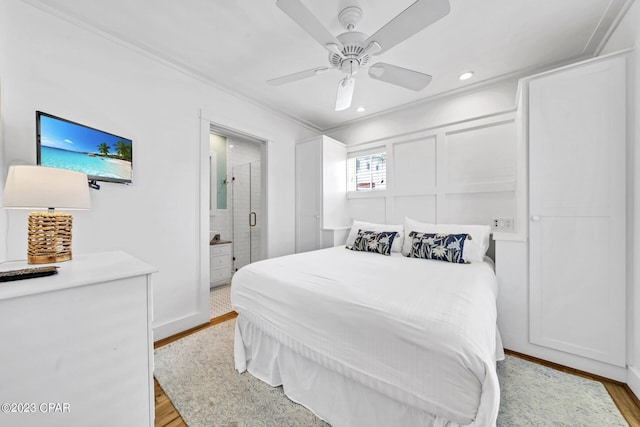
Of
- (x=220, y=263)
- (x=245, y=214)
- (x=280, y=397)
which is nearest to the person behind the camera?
(x=280, y=397)

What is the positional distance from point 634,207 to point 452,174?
1.49 m

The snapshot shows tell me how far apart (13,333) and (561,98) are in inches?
129

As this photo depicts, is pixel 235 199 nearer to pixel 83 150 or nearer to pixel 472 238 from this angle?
pixel 83 150

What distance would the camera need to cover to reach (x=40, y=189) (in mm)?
1042

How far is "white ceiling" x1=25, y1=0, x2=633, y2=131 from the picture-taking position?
1694mm

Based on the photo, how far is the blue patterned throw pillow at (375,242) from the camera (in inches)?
105

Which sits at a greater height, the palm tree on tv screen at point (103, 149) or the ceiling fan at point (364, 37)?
the ceiling fan at point (364, 37)

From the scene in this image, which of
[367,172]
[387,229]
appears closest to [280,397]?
[387,229]

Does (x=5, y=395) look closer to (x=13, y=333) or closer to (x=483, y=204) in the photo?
(x=13, y=333)

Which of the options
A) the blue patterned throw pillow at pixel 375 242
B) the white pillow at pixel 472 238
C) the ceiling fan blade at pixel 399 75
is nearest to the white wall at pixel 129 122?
the ceiling fan blade at pixel 399 75

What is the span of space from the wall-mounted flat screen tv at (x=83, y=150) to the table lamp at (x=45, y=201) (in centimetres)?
80

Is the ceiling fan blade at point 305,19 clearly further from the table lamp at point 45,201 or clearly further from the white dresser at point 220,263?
the white dresser at point 220,263

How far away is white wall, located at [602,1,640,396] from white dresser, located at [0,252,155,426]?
2815mm

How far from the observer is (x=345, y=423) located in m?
1.26
